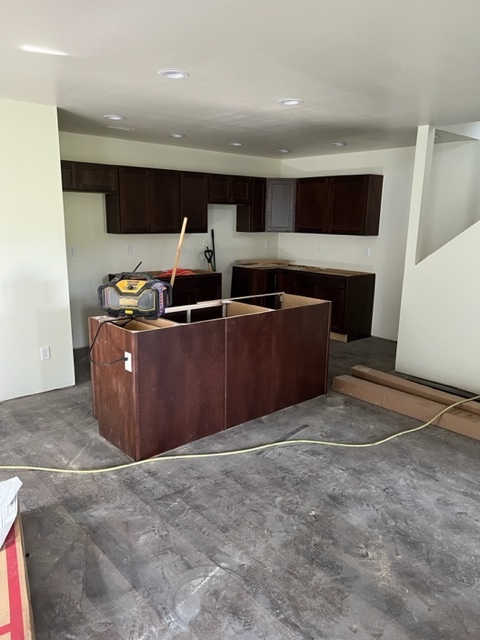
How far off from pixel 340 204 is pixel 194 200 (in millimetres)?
1910

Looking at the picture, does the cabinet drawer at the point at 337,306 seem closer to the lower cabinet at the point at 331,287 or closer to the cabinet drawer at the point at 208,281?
the lower cabinet at the point at 331,287

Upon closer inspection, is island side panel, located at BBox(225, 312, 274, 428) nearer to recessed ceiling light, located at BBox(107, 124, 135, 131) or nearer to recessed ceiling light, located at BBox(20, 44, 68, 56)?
recessed ceiling light, located at BBox(20, 44, 68, 56)

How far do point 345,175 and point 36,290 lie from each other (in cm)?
419

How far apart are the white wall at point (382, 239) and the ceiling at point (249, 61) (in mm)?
1559

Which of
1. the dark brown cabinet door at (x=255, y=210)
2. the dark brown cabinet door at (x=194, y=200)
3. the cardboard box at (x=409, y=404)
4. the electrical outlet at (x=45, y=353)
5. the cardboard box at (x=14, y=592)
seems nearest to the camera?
the cardboard box at (x=14, y=592)

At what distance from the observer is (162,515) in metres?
2.54

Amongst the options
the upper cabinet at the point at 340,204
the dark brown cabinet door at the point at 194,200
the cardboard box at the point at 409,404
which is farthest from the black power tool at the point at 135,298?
the upper cabinet at the point at 340,204

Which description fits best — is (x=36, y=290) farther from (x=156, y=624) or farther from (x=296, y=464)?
(x=156, y=624)

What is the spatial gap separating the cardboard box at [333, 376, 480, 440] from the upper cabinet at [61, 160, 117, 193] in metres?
3.21

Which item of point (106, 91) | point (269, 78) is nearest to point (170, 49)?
point (269, 78)

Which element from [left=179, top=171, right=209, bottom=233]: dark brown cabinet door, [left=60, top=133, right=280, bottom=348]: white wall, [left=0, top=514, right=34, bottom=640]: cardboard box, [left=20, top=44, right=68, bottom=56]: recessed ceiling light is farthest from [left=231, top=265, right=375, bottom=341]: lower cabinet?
[left=0, top=514, right=34, bottom=640]: cardboard box

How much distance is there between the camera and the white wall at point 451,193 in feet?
17.0

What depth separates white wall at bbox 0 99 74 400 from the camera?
3805 millimetres

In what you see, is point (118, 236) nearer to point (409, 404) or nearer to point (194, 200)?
point (194, 200)
